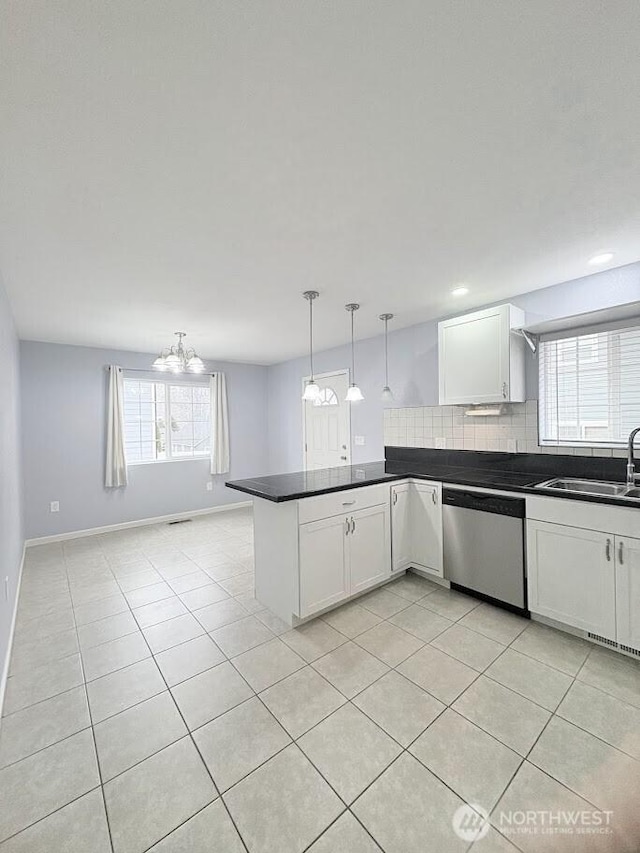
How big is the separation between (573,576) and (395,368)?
2.60 m

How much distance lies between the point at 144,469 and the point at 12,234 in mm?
3612

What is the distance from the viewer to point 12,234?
76.8 inches

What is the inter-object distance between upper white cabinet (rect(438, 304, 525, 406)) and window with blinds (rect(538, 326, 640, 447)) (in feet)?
0.73

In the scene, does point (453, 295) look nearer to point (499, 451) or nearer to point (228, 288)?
point (499, 451)

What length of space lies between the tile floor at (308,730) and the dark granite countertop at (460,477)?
915 mm

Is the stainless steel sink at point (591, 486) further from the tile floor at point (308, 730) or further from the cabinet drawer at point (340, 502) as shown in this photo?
the cabinet drawer at point (340, 502)

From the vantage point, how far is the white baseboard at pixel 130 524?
427cm

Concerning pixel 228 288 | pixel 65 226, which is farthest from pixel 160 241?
pixel 228 288

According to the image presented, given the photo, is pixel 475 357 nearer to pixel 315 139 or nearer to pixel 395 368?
pixel 395 368

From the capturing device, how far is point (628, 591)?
1.99 meters

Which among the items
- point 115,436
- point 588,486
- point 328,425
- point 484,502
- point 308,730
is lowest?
point 308,730

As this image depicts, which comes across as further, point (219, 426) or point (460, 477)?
point (219, 426)

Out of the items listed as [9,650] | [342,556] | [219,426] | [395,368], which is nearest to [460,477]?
[342,556]

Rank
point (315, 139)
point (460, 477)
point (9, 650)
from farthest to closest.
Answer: point (460, 477), point (9, 650), point (315, 139)
